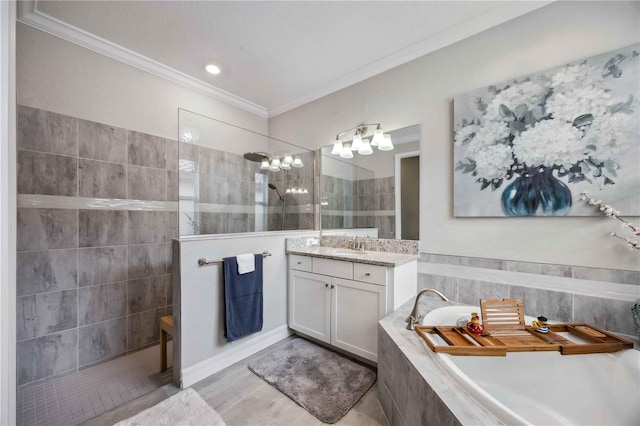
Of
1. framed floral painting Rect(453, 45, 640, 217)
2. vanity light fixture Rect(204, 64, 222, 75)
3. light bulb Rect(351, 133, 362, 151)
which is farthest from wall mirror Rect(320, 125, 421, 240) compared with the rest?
vanity light fixture Rect(204, 64, 222, 75)

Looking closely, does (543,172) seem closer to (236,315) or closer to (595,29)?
(595,29)

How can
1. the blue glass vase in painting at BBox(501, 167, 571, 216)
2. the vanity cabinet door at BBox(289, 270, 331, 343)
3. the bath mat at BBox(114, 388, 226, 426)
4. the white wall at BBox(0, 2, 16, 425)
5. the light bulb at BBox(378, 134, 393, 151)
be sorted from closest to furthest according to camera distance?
the white wall at BBox(0, 2, 16, 425)
the bath mat at BBox(114, 388, 226, 426)
the blue glass vase in painting at BBox(501, 167, 571, 216)
the vanity cabinet door at BBox(289, 270, 331, 343)
the light bulb at BBox(378, 134, 393, 151)

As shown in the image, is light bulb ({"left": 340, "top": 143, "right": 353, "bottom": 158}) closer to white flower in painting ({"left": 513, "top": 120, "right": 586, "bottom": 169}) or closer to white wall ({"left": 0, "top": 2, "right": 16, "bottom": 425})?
white flower in painting ({"left": 513, "top": 120, "right": 586, "bottom": 169})

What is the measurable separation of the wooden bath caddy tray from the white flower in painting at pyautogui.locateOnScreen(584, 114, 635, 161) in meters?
0.99

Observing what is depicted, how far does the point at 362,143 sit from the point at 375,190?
483 millimetres

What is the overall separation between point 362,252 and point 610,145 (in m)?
1.74

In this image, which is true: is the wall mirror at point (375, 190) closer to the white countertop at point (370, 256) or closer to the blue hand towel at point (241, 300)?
the white countertop at point (370, 256)

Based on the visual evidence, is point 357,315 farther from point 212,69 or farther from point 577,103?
point 212,69

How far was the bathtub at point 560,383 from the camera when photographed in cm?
Result: 112

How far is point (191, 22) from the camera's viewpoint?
189cm

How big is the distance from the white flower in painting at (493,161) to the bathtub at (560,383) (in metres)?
1.13

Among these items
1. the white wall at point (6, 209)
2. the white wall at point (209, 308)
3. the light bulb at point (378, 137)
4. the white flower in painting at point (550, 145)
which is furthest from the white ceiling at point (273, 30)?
the white wall at point (209, 308)

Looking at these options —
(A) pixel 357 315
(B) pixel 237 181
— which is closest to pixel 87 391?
(B) pixel 237 181

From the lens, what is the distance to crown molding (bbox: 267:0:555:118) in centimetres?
170
